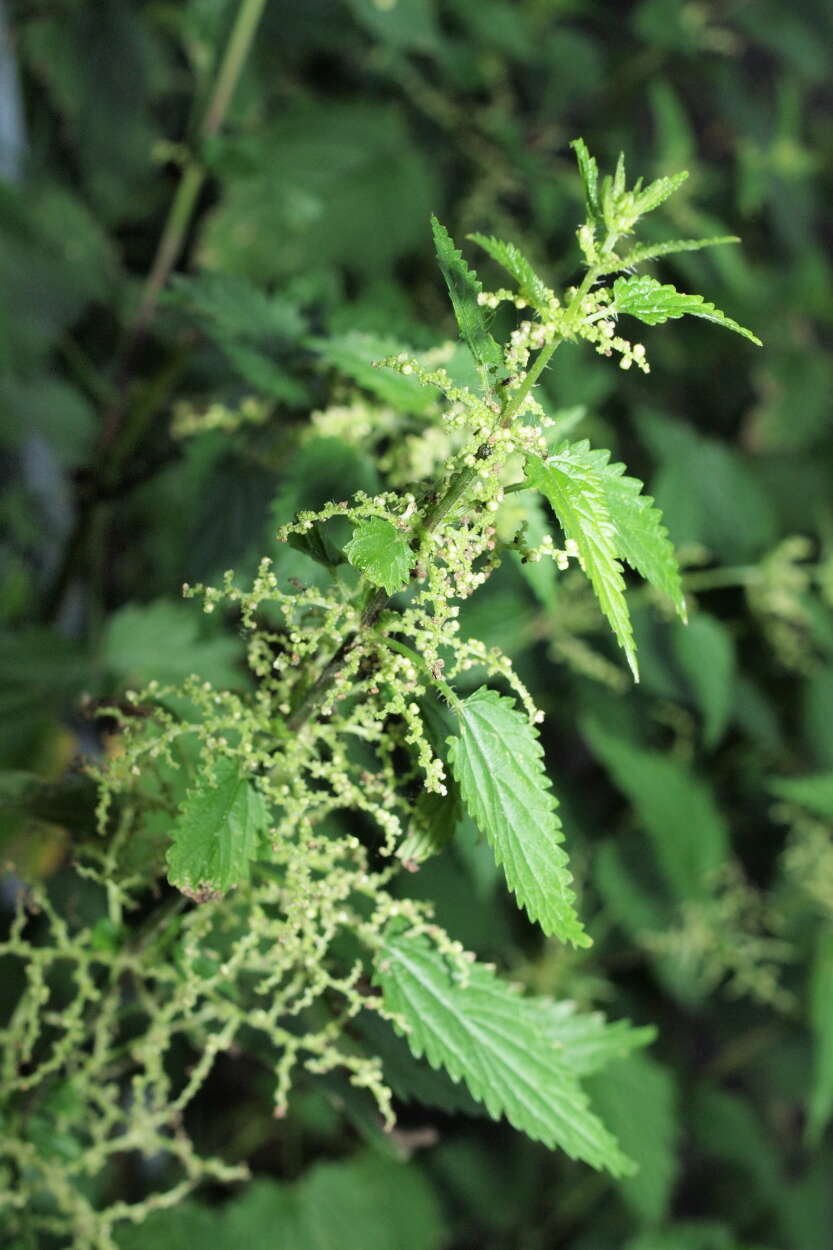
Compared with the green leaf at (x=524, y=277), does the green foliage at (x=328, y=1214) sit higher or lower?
lower

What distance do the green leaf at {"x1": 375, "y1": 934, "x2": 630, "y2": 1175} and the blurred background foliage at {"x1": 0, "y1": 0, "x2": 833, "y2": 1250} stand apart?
38 centimetres

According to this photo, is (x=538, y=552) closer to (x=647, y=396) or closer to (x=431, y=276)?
(x=431, y=276)

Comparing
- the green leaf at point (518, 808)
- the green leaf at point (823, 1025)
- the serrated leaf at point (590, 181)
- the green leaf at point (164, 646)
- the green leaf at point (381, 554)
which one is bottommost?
the green leaf at point (823, 1025)

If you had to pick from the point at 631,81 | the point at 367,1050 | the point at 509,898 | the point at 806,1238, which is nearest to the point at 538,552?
the point at 367,1050

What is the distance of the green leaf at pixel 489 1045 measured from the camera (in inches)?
20.4

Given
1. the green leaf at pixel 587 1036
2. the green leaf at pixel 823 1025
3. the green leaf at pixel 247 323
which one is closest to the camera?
the green leaf at pixel 587 1036

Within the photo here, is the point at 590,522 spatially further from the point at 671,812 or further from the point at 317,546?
the point at 671,812

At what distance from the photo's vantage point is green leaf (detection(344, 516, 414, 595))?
43 cm

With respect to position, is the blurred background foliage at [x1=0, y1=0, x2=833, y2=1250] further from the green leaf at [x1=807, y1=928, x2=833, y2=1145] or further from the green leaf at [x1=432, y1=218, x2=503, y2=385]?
the green leaf at [x1=432, y1=218, x2=503, y2=385]

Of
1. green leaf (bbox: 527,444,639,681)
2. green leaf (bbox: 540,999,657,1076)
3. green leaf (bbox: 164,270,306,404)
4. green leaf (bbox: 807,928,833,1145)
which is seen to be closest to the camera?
green leaf (bbox: 527,444,639,681)

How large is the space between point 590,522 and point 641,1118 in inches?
40.9

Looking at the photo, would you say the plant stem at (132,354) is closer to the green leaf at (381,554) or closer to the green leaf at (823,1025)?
the green leaf at (381,554)

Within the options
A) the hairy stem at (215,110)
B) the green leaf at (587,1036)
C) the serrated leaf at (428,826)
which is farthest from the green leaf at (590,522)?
the hairy stem at (215,110)

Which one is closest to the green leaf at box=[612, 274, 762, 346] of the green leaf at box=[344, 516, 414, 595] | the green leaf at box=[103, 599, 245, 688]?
the green leaf at box=[344, 516, 414, 595]
